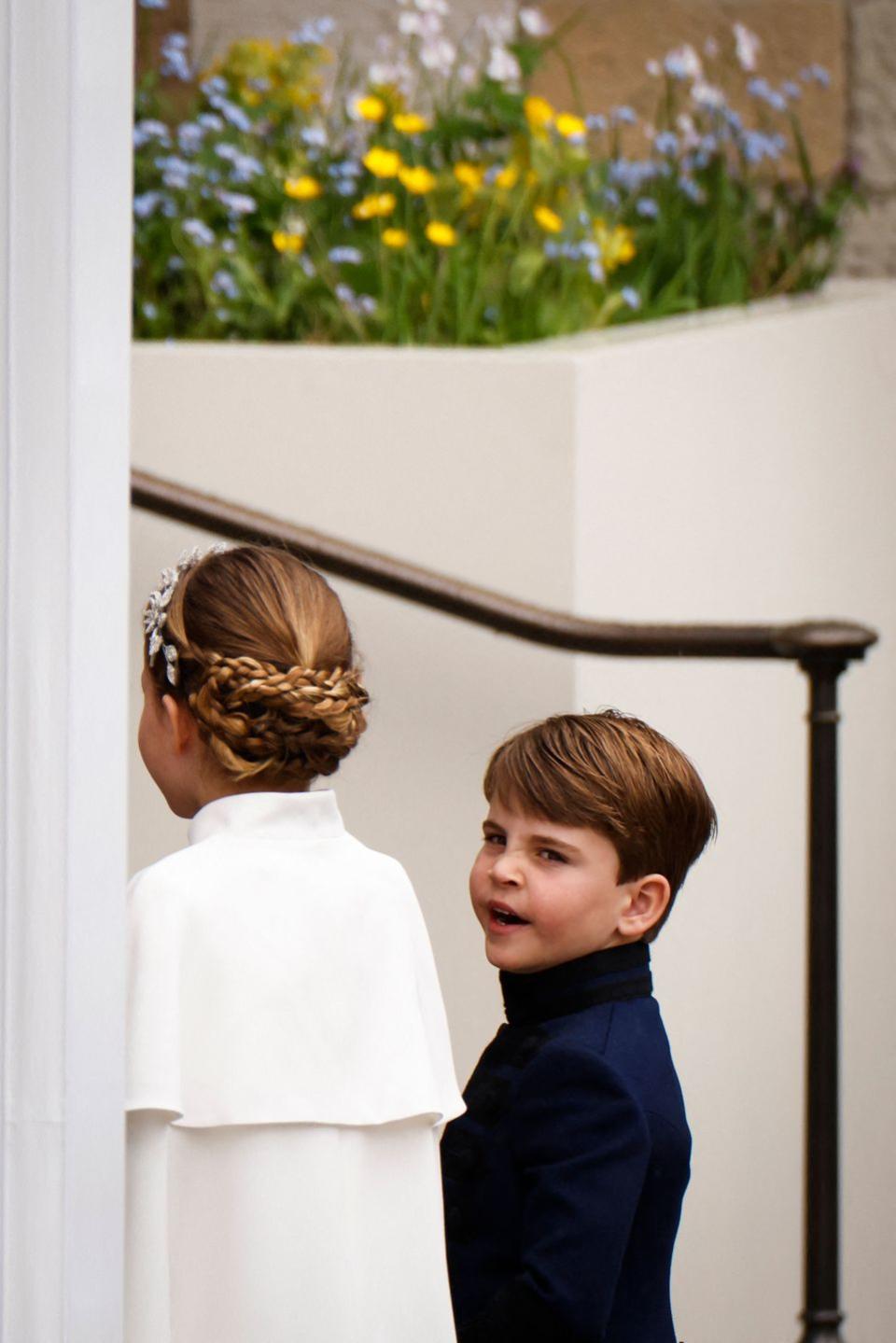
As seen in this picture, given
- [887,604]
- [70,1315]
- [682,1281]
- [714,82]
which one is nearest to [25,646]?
[70,1315]

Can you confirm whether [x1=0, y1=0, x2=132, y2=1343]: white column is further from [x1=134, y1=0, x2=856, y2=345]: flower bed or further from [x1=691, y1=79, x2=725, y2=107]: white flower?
[x1=691, y1=79, x2=725, y2=107]: white flower

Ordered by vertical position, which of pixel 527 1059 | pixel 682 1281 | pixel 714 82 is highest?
pixel 714 82

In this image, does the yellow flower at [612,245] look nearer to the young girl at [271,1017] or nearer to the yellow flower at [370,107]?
the yellow flower at [370,107]

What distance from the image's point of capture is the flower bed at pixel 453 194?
2939 millimetres

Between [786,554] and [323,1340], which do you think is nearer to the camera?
[323,1340]

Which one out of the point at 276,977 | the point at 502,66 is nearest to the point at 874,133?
the point at 502,66

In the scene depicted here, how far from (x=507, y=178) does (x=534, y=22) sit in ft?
2.08

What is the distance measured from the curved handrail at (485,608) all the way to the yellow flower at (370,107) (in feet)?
4.20

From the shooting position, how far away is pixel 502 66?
133 inches

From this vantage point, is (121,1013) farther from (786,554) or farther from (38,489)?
(786,554)

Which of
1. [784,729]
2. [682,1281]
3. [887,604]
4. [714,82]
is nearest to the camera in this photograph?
[682,1281]

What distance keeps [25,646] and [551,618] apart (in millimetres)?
1143

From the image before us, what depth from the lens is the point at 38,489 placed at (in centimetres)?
96

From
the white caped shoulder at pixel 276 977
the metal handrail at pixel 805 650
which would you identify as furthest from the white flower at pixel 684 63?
the white caped shoulder at pixel 276 977
